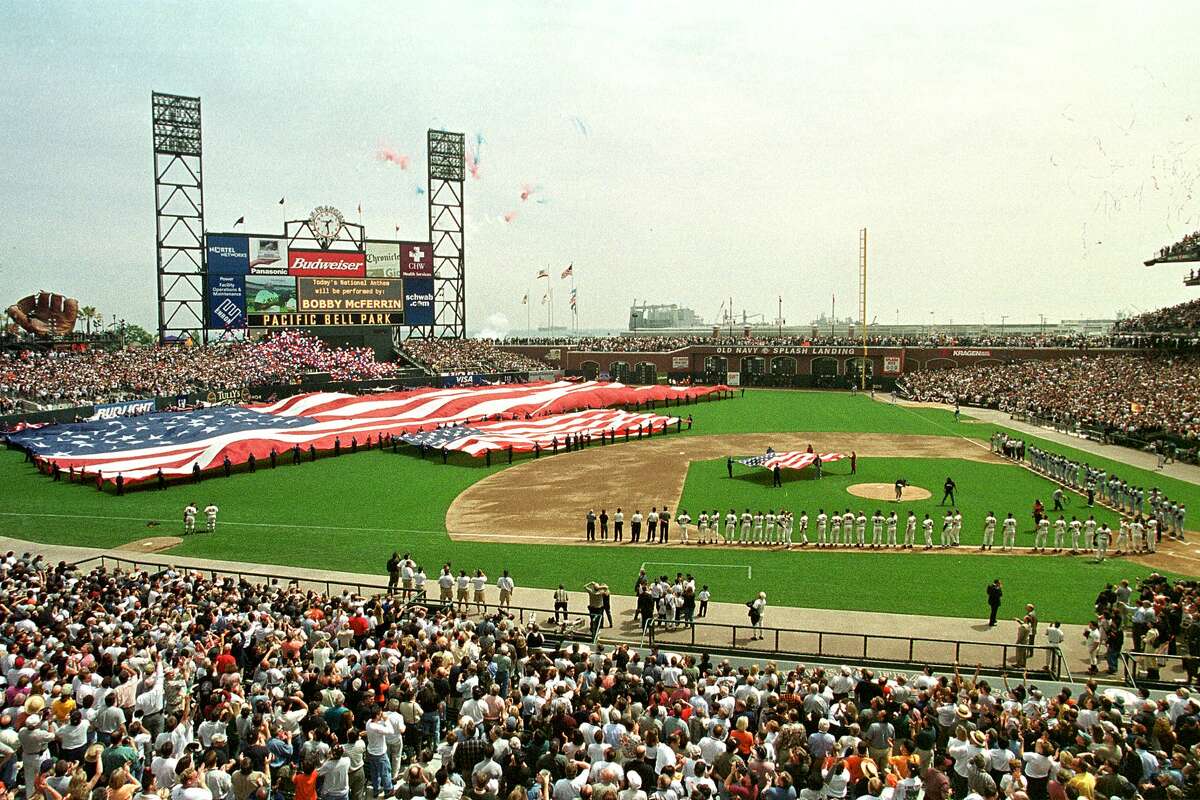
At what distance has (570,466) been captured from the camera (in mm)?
37938

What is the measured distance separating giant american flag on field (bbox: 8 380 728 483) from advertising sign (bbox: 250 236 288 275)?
17789 mm

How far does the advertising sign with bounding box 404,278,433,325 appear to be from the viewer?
2798 inches

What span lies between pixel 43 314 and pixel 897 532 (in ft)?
197

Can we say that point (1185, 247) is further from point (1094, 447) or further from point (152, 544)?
point (152, 544)

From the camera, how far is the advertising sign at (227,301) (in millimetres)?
62031

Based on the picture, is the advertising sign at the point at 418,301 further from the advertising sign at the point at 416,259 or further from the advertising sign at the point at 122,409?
the advertising sign at the point at 122,409

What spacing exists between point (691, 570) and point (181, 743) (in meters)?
14.6

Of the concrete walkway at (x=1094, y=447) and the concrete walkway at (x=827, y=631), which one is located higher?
the concrete walkway at (x=1094, y=447)

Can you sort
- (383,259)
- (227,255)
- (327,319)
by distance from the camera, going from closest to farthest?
(227,255) < (327,319) < (383,259)


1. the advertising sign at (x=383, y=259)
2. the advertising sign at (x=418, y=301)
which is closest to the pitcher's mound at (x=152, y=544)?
the advertising sign at (x=383, y=259)

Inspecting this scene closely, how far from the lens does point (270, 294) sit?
63.3 metres

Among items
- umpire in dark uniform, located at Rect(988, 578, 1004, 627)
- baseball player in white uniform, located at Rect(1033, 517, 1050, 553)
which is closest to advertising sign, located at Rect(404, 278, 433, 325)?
baseball player in white uniform, located at Rect(1033, 517, 1050, 553)

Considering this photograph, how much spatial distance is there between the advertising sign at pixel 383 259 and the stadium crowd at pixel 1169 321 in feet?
188

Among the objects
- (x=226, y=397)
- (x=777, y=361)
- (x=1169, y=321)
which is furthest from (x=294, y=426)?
(x=1169, y=321)
